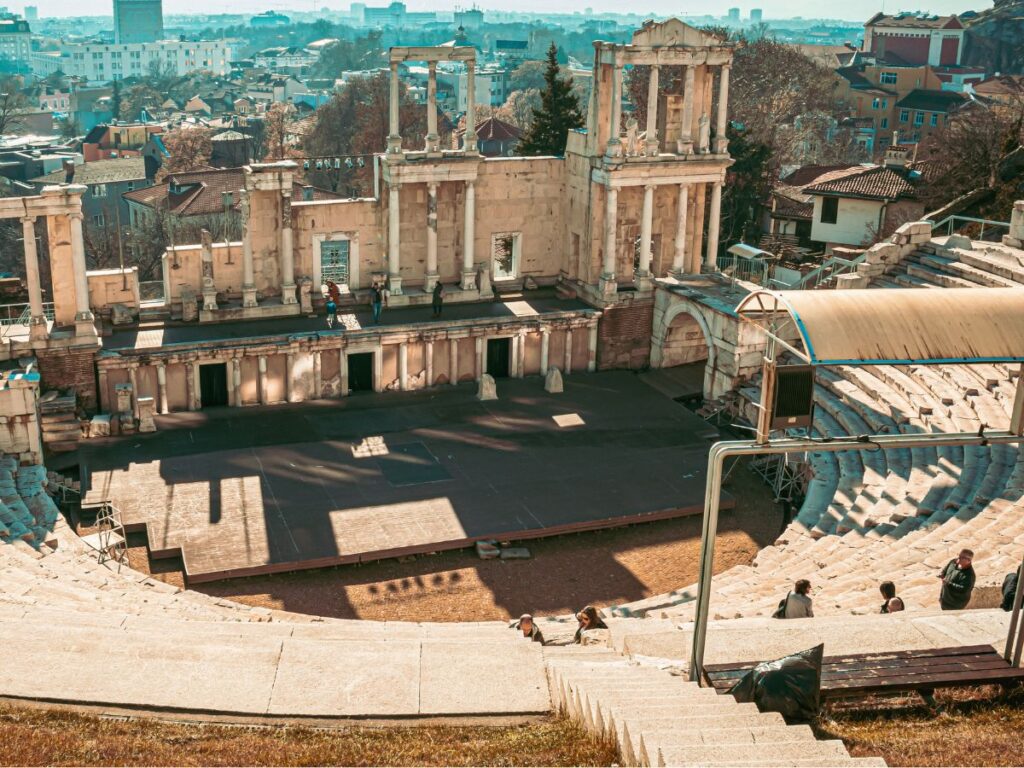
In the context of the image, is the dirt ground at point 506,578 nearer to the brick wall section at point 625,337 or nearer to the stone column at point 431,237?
the brick wall section at point 625,337

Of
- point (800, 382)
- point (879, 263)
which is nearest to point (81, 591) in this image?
point (800, 382)

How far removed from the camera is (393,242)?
123 ft

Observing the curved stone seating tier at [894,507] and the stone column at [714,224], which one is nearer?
the curved stone seating tier at [894,507]

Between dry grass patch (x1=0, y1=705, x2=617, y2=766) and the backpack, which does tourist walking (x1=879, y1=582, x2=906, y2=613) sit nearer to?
the backpack

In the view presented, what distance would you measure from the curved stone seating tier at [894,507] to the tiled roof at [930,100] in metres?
73.5

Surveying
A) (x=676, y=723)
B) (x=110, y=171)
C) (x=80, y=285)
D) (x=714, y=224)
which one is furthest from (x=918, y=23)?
(x=676, y=723)

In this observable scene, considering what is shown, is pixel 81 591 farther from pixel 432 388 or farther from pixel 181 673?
pixel 432 388

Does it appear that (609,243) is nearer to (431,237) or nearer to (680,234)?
(680,234)

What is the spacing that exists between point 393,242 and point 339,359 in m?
4.80

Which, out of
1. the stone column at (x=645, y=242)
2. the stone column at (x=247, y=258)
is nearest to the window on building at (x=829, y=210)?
the stone column at (x=645, y=242)

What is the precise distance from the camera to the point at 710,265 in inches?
1588

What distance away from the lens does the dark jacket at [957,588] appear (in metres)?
17.1

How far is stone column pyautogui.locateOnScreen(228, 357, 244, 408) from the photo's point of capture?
33656 millimetres

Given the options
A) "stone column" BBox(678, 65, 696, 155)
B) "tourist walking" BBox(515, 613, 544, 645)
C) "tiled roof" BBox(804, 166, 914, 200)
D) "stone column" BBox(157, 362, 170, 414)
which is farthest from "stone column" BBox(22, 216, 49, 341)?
"tiled roof" BBox(804, 166, 914, 200)
